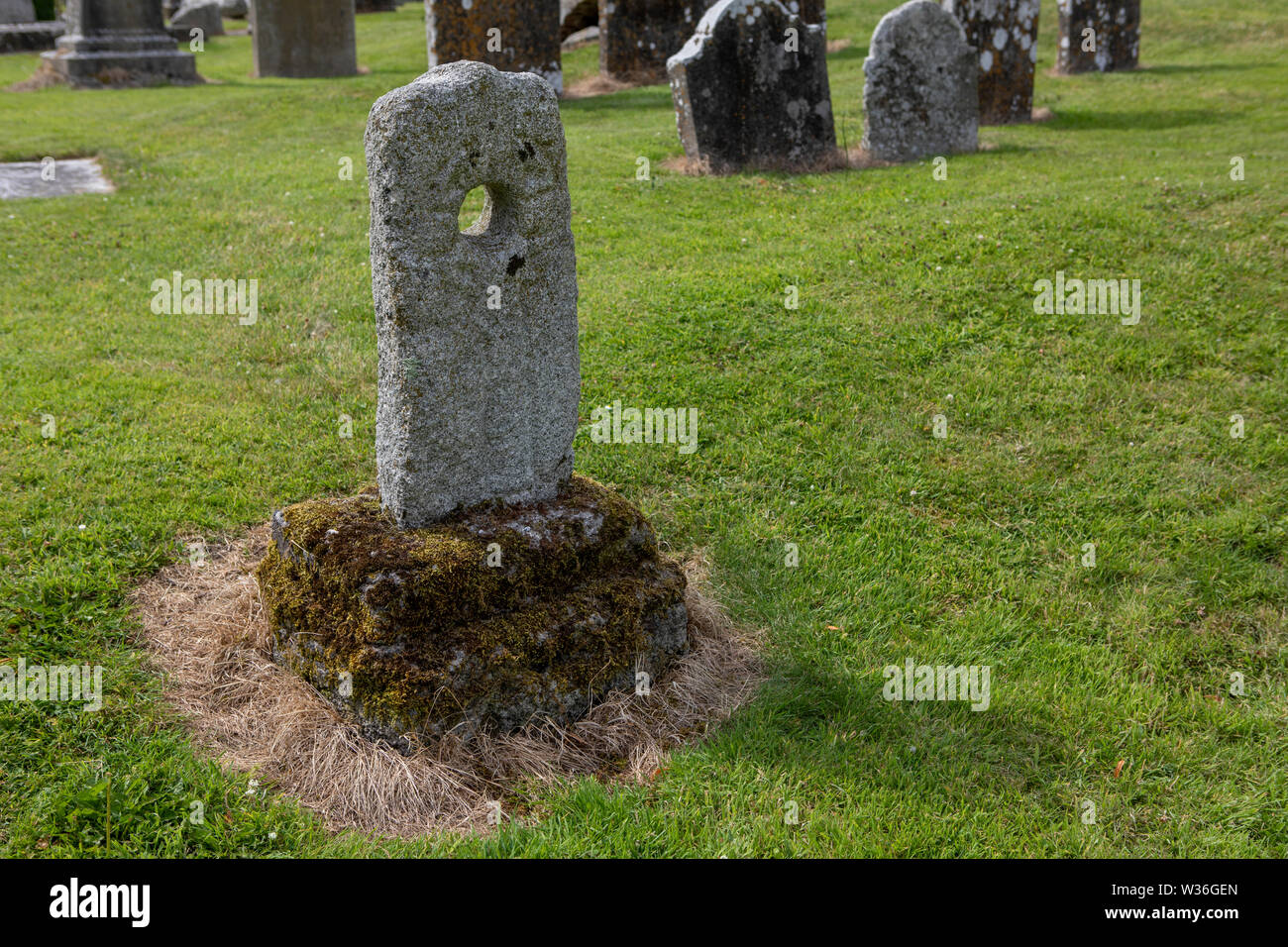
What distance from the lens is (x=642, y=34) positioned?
17281 millimetres

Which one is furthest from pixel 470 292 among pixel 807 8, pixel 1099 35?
pixel 1099 35

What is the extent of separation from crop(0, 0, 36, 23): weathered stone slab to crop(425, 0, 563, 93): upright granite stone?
49.2 feet

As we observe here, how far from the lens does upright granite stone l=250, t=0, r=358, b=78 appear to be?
19047 mm

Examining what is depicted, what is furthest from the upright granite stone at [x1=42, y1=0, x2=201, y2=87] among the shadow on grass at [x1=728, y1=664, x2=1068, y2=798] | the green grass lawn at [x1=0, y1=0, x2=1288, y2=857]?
the shadow on grass at [x1=728, y1=664, x2=1068, y2=798]

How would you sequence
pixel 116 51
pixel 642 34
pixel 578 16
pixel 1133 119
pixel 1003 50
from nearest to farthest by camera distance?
pixel 1003 50 < pixel 1133 119 < pixel 642 34 < pixel 116 51 < pixel 578 16

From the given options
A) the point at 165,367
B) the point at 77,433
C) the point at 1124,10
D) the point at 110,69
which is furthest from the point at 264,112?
the point at 1124,10

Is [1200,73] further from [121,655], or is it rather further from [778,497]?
[121,655]

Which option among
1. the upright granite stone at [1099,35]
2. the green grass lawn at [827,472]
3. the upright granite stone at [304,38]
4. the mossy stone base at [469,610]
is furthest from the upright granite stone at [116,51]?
the mossy stone base at [469,610]

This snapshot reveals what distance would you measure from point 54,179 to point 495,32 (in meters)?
6.08

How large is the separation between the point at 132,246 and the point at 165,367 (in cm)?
293

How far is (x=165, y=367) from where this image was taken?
7023 mm

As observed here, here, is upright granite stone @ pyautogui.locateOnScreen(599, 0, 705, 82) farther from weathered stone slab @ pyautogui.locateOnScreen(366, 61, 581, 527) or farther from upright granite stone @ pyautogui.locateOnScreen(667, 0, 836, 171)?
weathered stone slab @ pyautogui.locateOnScreen(366, 61, 581, 527)

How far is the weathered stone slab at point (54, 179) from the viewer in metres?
11.2

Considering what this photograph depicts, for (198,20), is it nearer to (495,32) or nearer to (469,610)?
(495,32)
